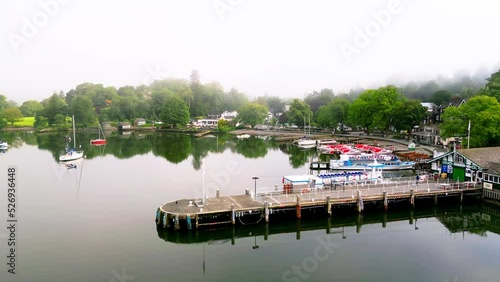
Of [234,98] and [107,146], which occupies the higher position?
[234,98]

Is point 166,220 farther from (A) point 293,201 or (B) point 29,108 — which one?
(B) point 29,108

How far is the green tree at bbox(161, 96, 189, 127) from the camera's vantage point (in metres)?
140

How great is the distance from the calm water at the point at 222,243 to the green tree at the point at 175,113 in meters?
92.8

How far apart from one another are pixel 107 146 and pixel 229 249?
68.7 m

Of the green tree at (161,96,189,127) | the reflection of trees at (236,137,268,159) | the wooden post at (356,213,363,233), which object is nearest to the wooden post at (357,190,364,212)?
the wooden post at (356,213,363,233)

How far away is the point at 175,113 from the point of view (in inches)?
5497

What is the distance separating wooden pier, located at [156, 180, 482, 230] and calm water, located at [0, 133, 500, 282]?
0.96 meters

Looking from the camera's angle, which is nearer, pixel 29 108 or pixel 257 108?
pixel 257 108

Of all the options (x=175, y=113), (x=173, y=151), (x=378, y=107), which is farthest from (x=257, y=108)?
(x=173, y=151)

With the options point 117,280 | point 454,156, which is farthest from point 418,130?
point 117,280

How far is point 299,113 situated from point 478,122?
231 feet

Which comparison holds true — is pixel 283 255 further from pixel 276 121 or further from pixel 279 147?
pixel 276 121

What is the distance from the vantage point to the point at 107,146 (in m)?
89.1

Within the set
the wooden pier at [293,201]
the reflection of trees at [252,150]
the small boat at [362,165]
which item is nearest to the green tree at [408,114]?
the reflection of trees at [252,150]
